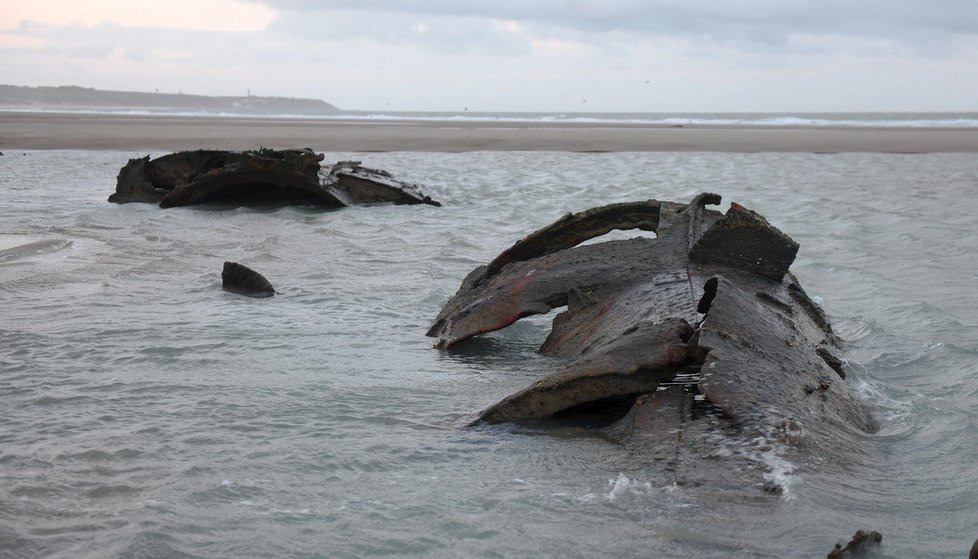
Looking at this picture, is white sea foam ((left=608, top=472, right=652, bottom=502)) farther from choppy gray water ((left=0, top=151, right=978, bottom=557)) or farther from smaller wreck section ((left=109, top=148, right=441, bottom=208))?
smaller wreck section ((left=109, top=148, right=441, bottom=208))

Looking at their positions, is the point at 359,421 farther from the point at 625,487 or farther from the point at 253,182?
the point at 253,182

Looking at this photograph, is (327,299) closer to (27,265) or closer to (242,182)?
(27,265)

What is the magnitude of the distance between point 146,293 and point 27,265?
168 cm

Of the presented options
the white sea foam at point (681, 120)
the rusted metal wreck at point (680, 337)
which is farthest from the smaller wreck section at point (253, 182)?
the white sea foam at point (681, 120)

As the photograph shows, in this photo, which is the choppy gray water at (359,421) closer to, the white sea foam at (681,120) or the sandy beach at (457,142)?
the sandy beach at (457,142)

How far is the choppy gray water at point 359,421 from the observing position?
321 cm

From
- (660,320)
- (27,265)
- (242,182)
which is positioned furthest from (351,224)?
(660,320)

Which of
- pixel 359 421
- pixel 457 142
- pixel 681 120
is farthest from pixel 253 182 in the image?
pixel 681 120

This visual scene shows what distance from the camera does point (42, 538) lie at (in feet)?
10.2

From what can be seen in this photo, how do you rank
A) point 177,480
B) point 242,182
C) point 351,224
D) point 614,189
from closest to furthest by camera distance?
point 177,480 → point 351,224 → point 242,182 → point 614,189

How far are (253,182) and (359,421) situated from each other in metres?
9.28

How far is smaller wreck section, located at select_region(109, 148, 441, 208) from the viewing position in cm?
1276

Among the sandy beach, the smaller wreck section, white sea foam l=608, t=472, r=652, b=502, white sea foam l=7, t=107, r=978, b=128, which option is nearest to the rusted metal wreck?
white sea foam l=608, t=472, r=652, b=502

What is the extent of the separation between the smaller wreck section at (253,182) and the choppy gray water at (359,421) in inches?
91.5
